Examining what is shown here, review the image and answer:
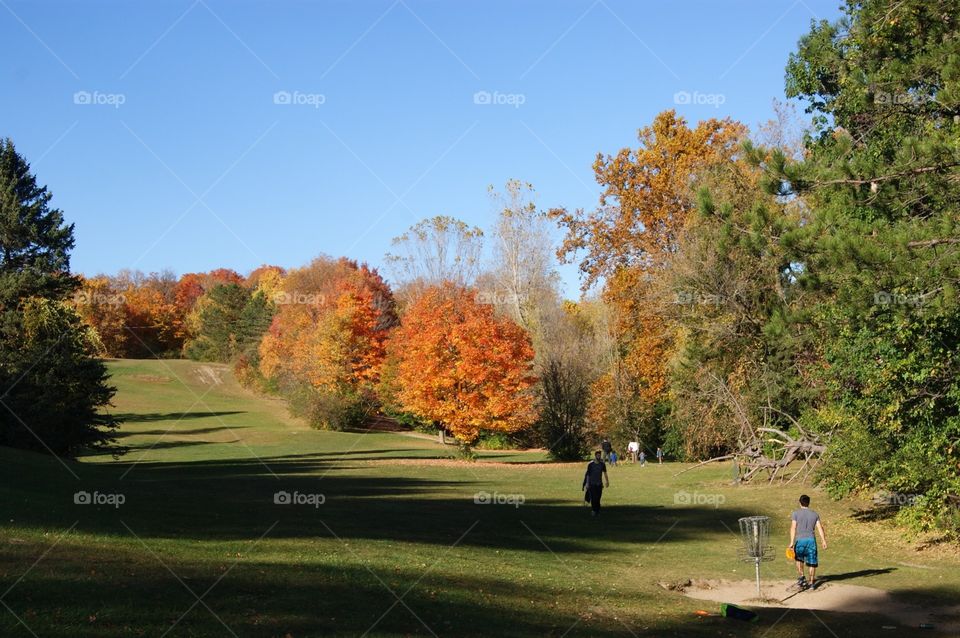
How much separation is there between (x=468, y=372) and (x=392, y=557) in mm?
33123

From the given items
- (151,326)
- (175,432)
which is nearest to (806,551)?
(175,432)

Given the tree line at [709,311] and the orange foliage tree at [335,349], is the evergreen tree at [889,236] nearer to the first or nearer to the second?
the tree line at [709,311]

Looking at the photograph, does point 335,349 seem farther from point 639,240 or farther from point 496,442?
point 639,240

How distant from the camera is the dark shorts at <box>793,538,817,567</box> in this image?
56.3 ft

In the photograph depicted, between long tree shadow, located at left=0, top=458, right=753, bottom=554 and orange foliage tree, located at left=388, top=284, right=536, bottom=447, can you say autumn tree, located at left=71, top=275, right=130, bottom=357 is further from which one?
long tree shadow, located at left=0, top=458, right=753, bottom=554

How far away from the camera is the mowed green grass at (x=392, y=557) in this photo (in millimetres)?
10977

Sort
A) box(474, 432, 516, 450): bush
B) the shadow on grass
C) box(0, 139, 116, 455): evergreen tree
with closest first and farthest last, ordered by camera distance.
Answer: the shadow on grass < box(0, 139, 116, 455): evergreen tree < box(474, 432, 516, 450): bush

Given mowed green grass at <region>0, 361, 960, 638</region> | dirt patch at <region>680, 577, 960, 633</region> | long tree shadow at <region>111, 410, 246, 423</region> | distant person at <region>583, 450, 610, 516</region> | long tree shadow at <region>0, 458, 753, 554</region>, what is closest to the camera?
mowed green grass at <region>0, 361, 960, 638</region>

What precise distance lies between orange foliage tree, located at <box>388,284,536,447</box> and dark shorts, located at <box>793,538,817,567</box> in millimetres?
32071

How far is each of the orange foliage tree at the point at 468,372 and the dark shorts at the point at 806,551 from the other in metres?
32.1

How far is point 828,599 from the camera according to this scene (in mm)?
16422

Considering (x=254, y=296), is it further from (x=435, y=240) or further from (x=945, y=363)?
(x=945, y=363)

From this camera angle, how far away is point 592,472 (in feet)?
86.2

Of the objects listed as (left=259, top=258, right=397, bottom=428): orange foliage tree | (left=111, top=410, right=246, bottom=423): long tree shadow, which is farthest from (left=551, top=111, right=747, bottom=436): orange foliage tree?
(left=111, top=410, right=246, bottom=423): long tree shadow
